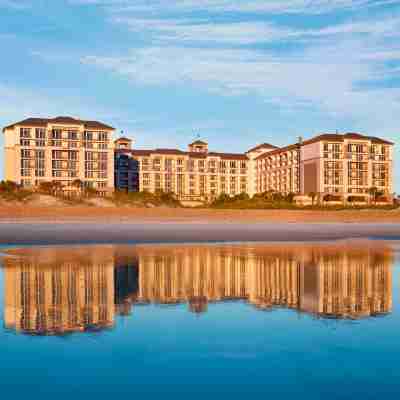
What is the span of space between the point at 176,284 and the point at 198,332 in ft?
17.1

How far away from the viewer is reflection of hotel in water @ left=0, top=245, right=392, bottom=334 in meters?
10.6

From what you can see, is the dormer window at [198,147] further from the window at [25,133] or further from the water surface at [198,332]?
the water surface at [198,332]

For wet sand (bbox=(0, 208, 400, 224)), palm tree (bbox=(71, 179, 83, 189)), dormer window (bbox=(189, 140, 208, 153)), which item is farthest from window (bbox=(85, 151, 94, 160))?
dormer window (bbox=(189, 140, 208, 153))

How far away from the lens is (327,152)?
392 ft

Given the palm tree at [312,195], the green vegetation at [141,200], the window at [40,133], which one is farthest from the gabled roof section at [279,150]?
the window at [40,133]

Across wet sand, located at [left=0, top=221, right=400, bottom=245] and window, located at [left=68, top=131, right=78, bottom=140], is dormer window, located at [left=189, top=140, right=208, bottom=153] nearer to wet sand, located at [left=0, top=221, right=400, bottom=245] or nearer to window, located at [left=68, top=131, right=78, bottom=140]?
window, located at [left=68, top=131, right=78, bottom=140]

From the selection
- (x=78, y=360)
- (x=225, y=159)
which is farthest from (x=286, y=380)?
(x=225, y=159)

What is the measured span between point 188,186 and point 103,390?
13356 cm

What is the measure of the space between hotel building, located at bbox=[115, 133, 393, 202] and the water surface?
107144 mm

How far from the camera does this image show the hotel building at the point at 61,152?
106562 mm

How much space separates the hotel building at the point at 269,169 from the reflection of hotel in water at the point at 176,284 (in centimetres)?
10206

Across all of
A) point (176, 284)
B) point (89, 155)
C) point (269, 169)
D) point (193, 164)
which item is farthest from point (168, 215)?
point (269, 169)

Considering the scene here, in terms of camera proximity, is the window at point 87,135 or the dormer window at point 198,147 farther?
the dormer window at point 198,147

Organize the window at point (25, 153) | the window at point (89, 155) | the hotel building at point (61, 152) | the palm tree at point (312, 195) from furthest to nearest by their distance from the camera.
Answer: the palm tree at point (312, 195)
the window at point (89, 155)
the hotel building at point (61, 152)
the window at point (25, 153)
